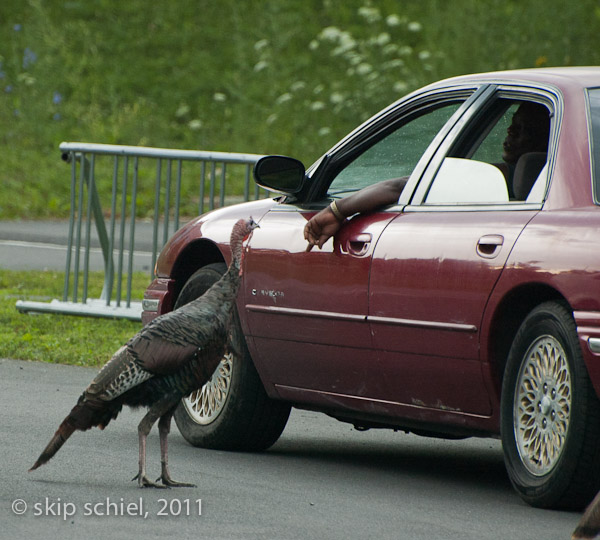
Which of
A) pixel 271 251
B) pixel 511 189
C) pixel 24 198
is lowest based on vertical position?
pixel 24 198

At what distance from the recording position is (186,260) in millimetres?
7629

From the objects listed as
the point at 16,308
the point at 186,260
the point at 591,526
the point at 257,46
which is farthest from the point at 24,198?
the point at 591,526

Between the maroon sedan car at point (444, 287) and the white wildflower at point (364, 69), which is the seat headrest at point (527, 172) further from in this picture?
the white wildflower at point (364, 69)

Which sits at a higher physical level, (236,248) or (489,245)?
(489,245)

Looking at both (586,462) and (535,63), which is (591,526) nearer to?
(586,462)

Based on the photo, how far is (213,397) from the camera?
23.3 feet

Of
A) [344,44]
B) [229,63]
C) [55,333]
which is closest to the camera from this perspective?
[55,333]

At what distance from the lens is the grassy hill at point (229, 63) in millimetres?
22844

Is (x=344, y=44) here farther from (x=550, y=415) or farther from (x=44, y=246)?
(x=550, y=415)

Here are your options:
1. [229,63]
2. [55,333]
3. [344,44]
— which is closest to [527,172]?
[55,333]

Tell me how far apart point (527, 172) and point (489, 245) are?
53cm

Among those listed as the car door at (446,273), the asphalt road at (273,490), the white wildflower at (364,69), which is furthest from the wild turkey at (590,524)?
the white wildflower at (364,69)

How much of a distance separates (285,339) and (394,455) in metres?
1.00

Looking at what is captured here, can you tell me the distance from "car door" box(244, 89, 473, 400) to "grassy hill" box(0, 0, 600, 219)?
48.2 feet
